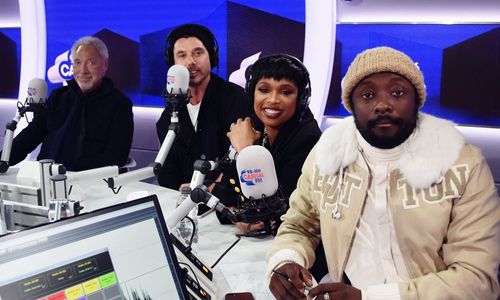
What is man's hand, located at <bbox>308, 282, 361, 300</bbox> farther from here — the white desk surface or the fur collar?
the fur collar

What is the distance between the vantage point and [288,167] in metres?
2.26

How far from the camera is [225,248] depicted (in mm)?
1998

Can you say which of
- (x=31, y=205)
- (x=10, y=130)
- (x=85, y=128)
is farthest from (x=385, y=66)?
(x=85, y=128)

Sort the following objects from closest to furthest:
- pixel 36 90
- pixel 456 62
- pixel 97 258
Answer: pixel 97 258 < pixel 36 90 < pixel 456 62

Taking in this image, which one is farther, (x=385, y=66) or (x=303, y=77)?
(x=303, y=77)

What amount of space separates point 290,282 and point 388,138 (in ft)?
1.60

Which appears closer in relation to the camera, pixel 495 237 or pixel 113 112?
pixel 495 237

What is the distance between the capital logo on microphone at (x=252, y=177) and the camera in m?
1.57

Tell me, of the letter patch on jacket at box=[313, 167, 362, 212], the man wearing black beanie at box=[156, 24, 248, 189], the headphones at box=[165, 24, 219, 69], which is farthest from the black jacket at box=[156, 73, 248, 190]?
the letter patch on jacket at box=[313, 167, 362, 212]

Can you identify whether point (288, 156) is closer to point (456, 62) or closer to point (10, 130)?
point (10, 130)

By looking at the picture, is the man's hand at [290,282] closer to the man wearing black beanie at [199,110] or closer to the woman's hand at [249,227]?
the woman's hand at [249,227]

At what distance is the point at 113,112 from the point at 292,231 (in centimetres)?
234

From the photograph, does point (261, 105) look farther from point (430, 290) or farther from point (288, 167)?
point (430, 290)

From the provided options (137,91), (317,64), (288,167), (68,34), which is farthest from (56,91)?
(288,167)
